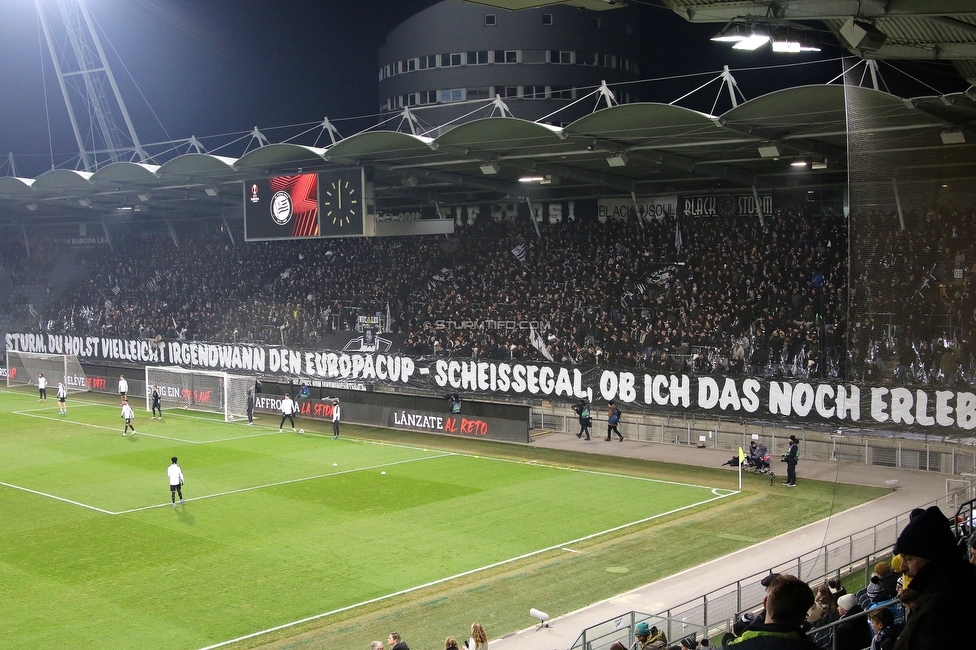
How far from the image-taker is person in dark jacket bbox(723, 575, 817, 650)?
4.63 metres

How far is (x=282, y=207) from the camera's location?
133 ft

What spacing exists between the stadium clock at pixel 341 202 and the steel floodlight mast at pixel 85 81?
2300cm

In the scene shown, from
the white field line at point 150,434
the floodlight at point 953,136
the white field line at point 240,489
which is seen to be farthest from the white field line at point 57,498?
the floodlight at point 953,136

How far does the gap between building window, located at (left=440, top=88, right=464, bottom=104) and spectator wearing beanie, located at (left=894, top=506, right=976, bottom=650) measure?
193 feet

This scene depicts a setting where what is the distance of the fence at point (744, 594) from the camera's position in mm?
13492

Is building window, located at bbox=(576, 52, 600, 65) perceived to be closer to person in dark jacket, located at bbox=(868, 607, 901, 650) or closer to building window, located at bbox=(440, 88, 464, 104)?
building window, located at bbox=(440, 88, 464, 104)

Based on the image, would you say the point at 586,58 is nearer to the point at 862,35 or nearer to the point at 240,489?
the point at 240,489

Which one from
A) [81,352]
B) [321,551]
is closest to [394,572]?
[321,551]

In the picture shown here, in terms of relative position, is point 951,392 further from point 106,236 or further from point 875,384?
point 106,236

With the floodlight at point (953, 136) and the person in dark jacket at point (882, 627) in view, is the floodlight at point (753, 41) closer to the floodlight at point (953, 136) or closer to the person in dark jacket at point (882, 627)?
the floodlight at point (953, 136)

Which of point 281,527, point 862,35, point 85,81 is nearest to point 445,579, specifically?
point 281,527

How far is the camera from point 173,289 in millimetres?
59438

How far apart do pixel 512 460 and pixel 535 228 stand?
17.7 metres

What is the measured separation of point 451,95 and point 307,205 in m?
25.3
